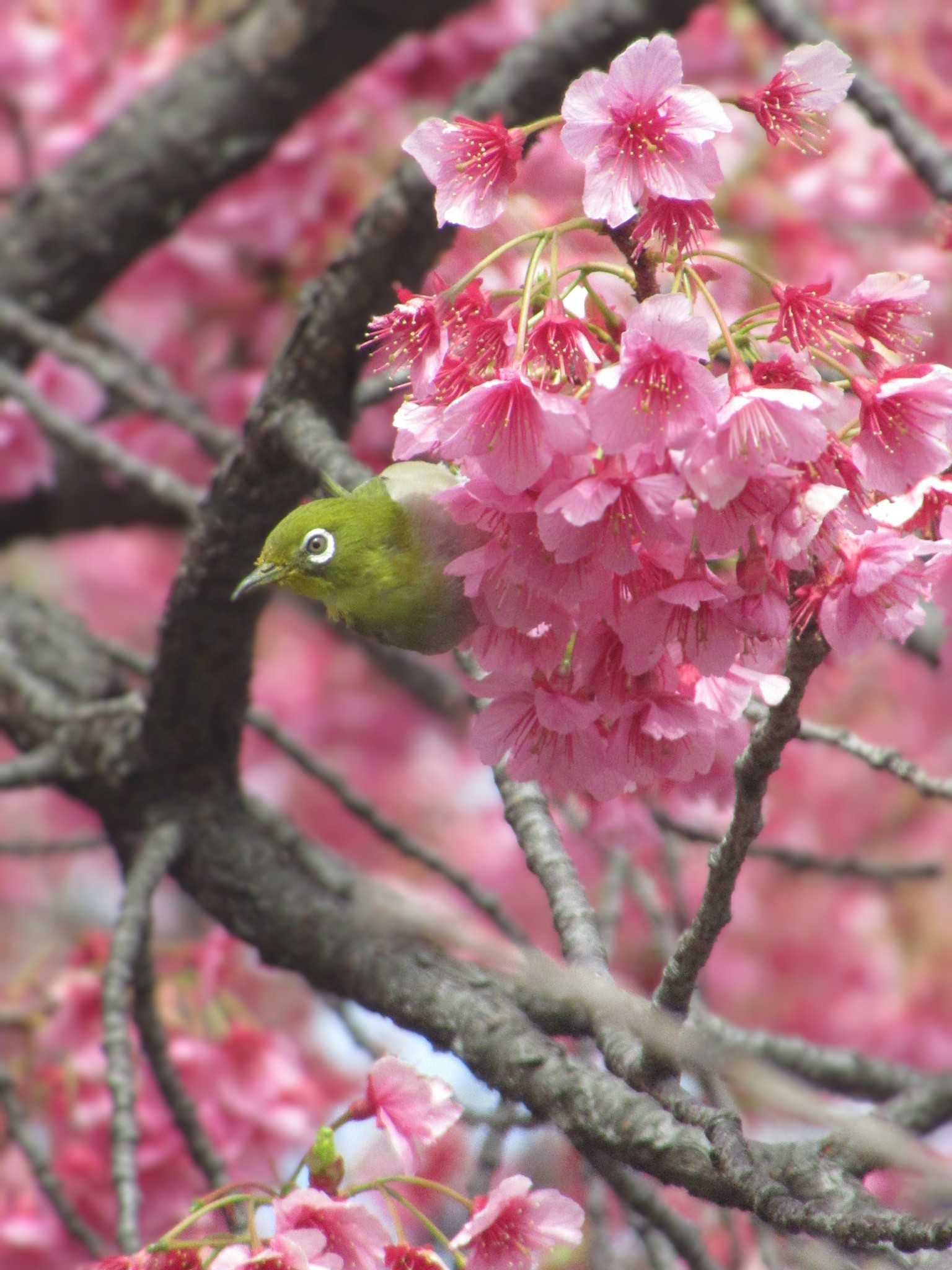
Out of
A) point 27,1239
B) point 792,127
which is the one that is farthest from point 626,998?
point 27,1239

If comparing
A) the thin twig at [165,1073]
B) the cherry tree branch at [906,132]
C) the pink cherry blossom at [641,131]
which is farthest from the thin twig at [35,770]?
the cherry tree branch at [906,132]

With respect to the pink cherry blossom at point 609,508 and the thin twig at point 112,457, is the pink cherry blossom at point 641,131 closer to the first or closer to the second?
the pink cherry blossom at point 609,508

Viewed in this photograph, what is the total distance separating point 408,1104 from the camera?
1.47m

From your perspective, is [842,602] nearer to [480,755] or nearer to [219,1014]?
[480,755]

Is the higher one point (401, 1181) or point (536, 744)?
point (536, 744)

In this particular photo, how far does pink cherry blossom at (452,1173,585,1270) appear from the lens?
1.33 meters

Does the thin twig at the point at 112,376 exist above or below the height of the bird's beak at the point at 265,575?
above

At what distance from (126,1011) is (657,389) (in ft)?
3.95

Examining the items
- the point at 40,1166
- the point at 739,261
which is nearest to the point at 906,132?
the point at 739,261

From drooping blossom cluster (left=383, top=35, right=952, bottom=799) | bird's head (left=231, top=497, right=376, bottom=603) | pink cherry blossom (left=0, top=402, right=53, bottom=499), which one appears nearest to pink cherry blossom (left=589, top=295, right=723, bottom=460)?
drooping blossom cluster (left=383, top=35, right=952, bottom=799)

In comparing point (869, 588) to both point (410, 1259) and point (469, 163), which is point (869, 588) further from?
point (410, 1259)

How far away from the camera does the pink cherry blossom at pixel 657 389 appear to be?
105 cm

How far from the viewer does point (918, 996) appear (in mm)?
4957

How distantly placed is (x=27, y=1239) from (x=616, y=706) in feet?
6.33
